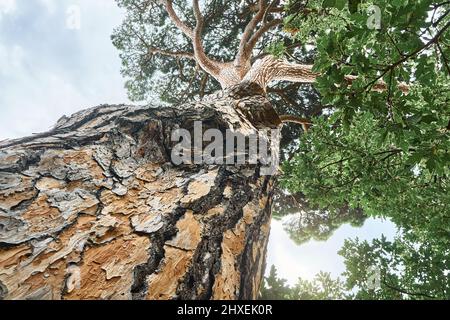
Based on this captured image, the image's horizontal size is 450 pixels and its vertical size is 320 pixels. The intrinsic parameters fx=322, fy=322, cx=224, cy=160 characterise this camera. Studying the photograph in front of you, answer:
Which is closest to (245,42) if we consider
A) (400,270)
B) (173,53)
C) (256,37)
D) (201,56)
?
(256,37)

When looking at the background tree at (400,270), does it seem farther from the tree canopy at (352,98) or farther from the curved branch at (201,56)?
the curved branch at (201,56)

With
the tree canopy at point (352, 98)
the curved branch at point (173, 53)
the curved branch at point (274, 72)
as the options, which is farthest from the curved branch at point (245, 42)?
the curved branch at point (173, 53)

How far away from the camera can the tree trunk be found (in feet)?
4.41

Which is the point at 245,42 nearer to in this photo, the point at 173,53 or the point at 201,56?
the point at 201,56

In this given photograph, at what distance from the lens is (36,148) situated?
1.95m

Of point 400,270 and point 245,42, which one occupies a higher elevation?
point 245,42

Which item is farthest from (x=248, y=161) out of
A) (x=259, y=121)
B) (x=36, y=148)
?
(x=36, y=148)

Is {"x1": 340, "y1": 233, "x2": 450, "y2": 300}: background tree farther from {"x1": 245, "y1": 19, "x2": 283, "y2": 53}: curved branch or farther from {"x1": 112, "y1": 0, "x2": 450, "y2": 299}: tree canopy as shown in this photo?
{"x1": 245, "y1": 19, "x2": 283, "y2": 53}: curved branch

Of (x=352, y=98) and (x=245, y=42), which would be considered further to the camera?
(x=245, y=42)

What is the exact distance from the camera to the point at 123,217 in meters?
1.72

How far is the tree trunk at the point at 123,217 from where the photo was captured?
1345 millimetres

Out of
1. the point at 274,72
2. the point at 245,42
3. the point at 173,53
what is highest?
the point at 173,53

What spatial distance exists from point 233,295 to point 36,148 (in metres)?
1.44

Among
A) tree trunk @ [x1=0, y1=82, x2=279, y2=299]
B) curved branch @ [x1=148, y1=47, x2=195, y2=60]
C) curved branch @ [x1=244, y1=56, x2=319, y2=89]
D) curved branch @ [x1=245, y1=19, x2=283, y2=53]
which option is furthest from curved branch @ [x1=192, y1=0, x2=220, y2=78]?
tree trunk @ [x1=0, y1=82, x2=279, y2=299]
